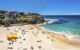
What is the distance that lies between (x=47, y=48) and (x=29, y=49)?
102 inches

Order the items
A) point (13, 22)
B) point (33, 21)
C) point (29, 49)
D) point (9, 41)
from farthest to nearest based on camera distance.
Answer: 1. point (33, 21)
2. point (13, 22)
3. point (9, 41)
4. point (29, 49)

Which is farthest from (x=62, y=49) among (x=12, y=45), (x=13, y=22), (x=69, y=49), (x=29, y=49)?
(x=13, y=22)

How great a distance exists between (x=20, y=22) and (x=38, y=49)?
4145 centimetres

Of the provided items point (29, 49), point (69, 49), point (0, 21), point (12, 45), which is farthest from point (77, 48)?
point (0, 21)

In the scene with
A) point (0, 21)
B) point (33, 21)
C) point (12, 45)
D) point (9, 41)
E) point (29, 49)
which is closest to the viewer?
point (29, 49)

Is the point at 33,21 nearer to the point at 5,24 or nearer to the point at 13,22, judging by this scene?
the point at 13,22

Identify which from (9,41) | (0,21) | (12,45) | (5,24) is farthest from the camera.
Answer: (0,21)

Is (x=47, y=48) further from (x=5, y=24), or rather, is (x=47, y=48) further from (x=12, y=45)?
(x=5, y=24)

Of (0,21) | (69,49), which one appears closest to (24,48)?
(69,49)

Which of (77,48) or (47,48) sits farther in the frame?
(77,48)

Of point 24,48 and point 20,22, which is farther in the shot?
point 20,22

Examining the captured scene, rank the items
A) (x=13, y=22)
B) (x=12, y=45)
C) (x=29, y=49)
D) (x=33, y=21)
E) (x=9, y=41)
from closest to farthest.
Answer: (x=29, y=49) → (x=12, y=45) → (x=9, y=41) → (x=13, y=22) → (x=33, y=21)

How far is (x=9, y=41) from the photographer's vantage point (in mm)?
29516

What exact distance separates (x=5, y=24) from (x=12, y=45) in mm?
27629
